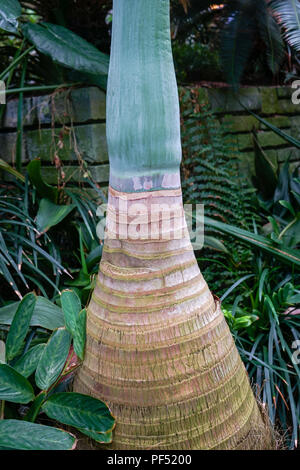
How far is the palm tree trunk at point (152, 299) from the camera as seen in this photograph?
2.78ft

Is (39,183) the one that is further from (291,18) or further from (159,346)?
(291,18)

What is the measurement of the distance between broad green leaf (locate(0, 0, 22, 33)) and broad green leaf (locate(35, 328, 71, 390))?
1.24 meters

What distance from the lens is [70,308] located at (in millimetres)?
999

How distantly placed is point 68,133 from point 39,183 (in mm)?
418

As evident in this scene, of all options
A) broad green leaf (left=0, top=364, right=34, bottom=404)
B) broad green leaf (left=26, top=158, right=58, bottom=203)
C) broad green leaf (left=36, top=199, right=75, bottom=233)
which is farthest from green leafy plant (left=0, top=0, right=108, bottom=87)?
broad green leaf (left=0, top=364, right=34, bottom=404)

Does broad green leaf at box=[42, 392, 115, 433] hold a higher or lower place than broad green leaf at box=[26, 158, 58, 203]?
lower

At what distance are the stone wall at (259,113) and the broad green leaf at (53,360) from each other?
176cm

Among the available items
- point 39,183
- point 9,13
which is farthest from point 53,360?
point 9,13

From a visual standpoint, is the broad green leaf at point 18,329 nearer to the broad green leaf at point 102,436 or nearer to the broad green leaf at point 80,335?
the broad green leaf at point 80,335

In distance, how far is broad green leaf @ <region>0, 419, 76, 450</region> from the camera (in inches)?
31.2

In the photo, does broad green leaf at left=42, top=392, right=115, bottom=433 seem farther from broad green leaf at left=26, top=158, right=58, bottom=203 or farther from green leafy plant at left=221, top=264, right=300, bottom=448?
broad green leaf at left=26, top=158, right=58, bottom=203

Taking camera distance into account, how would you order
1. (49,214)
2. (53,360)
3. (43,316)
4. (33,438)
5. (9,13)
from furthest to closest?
(49,214) < (9,13) < (43,316) < (53,360) < (33,438)
